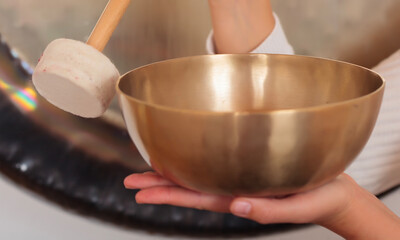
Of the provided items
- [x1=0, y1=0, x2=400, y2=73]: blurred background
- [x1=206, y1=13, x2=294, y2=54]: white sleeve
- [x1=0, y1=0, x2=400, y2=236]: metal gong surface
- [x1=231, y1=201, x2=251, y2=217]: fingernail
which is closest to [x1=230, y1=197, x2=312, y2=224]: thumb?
[x1=231, y1=201, x2=251, y2=217]: fingernail

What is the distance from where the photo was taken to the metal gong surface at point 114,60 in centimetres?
79

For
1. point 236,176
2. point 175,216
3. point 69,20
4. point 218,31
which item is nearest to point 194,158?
point 236,176

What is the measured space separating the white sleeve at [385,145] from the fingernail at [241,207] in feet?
1.40

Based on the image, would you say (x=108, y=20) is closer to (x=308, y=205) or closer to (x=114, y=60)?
(x=308, y=205)

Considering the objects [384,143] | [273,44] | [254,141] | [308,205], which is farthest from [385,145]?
[254,141]

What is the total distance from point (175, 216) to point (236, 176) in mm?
547

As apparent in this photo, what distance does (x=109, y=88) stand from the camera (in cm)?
40

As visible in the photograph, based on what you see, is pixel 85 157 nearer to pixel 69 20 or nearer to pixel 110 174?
pixel 110 174

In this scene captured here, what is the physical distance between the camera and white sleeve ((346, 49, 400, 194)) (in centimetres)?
69

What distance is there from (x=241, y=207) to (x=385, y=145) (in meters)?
0.46

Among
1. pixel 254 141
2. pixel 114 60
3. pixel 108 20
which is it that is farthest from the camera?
pixel 114 60

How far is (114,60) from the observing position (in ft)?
2.98

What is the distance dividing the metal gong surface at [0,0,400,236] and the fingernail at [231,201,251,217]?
0.49 meters

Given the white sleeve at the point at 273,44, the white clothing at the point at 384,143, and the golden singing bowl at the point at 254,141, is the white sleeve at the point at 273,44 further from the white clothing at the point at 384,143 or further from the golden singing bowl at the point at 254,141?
the golden singing bowl at the point at 254,141
